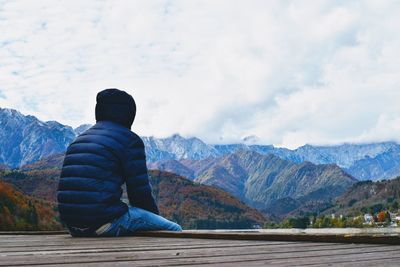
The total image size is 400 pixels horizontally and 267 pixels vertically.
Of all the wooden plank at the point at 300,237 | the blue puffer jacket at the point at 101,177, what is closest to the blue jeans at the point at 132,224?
the blue puffer jacket at the point at 101,177

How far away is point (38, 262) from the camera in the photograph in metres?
4.11

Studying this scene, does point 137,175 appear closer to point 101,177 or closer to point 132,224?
point 101,177

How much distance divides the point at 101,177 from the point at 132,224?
3.38 feet

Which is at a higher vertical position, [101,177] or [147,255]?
[101,177]

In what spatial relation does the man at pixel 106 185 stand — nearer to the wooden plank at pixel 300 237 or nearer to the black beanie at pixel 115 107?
the black beanie at pixel 115 107

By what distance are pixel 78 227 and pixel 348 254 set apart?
525 centimetres

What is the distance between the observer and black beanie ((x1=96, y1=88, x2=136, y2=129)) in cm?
900

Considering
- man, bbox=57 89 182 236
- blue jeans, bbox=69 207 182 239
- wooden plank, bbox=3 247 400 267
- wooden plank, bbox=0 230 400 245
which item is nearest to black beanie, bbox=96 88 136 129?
man, bbox=57 89 182 236

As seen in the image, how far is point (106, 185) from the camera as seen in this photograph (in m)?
8.33

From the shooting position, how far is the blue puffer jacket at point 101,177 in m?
8.28

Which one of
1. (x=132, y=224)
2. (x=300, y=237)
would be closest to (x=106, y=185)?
(x=132, y=224)

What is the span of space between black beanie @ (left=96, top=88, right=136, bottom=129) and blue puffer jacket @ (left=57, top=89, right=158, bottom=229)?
0.78 feet

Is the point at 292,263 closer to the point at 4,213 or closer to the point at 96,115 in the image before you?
the point at 96,115

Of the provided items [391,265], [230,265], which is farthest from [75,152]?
[391,265]
